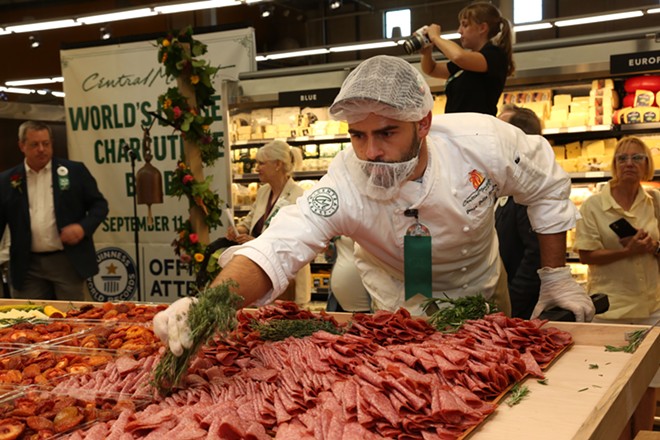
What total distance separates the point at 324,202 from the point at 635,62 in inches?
150

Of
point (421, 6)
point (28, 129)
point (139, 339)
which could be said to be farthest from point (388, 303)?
point (421, 6)

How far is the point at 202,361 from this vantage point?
206 cm

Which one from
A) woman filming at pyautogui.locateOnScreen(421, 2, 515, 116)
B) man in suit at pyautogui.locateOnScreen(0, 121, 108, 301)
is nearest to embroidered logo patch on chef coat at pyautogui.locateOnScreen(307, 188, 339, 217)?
woman filming at pyautogui.locateOnScreen(421, 2, 515, 116)

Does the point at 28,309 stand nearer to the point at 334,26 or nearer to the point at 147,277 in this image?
the point at 147,277

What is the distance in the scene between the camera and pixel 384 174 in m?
2.51

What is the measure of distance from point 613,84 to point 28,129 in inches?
185

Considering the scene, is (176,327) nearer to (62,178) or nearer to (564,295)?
(564,295)

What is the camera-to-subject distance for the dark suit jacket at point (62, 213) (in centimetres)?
578

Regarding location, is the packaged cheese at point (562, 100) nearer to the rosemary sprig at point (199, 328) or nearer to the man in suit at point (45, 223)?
the man in suit at point (45, 223)

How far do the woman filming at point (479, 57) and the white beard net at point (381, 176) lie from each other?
1588 millimetres

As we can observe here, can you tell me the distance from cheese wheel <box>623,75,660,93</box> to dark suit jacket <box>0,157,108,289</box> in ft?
14.1

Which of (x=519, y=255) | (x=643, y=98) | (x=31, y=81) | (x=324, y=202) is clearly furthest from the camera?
(x=31, y=81)

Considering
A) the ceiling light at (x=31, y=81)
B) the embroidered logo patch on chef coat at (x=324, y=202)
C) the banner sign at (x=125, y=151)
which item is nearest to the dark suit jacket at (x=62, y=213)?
the banner sign at (x=125, y=151)

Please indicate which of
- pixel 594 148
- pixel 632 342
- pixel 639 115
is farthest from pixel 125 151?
pixel 632 342
